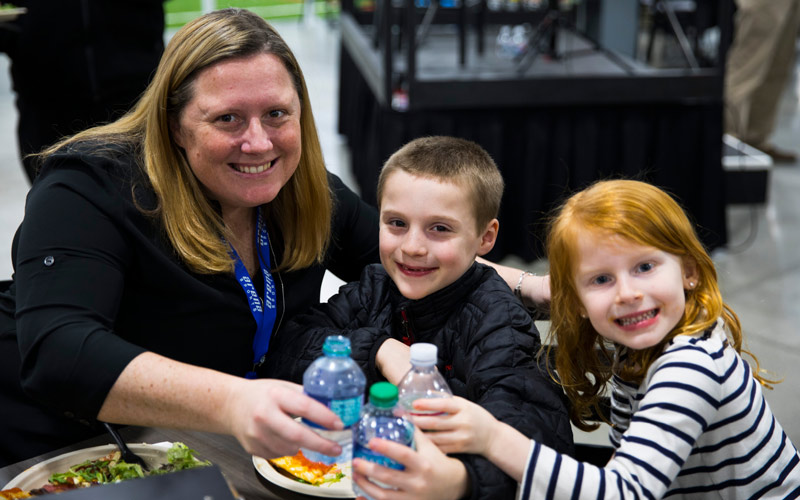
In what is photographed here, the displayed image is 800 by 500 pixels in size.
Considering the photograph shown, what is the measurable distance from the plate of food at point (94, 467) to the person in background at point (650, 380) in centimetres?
44

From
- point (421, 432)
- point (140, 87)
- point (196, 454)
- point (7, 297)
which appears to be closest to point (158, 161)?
point (7, 297)

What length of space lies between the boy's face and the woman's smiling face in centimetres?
24

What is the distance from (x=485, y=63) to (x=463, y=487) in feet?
13.3

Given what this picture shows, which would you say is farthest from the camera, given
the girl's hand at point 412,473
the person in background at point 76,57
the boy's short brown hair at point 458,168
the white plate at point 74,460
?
the person in background at point 76,57

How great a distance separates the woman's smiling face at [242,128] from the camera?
1.63 meters

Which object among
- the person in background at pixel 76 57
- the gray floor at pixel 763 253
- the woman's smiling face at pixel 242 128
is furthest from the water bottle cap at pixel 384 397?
the person in background at pixel 76 57

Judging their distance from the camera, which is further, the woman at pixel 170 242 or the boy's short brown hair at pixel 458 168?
the boy's short brown hair at pixel 458 168

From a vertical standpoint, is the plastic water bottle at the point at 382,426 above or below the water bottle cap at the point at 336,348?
below

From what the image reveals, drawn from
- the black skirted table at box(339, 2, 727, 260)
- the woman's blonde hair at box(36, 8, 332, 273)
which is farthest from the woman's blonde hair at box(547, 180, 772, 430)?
the black skirted table at box(339, 2, 727, 260)

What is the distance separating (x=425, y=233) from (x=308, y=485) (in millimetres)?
501

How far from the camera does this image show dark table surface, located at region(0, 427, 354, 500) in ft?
4.54

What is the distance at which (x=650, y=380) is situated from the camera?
1367mm

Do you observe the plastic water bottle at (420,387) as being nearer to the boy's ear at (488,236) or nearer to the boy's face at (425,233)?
the boy's face at (425,233)

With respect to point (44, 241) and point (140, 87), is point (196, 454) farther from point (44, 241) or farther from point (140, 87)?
point (140, 87)
